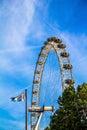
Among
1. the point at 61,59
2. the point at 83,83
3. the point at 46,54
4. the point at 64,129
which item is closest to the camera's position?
the point at 64,129

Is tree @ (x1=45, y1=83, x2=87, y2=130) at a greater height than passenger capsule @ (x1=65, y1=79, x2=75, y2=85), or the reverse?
passenger capsule @ (x1=65, y1=79, x2=75, y2=85)

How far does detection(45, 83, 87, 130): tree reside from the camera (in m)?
81.6

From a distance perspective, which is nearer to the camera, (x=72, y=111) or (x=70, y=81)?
(x=72, y=111)

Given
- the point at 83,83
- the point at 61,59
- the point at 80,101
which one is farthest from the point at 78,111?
the point at 61,59

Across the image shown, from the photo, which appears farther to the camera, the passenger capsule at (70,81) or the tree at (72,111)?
the passenger capsule at (70,81)

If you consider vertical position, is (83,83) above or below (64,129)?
above

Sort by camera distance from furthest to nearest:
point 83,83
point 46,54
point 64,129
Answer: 1. point 46,54
2. point 83,83
3. point 64,129

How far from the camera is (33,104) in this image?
126 m

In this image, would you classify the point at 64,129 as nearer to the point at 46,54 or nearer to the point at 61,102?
the point at 61,102

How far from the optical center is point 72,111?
83.1 meters

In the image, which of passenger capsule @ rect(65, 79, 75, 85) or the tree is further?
passenger capsule @ rect(65, 79, 75, 85)

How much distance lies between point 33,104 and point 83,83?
38.8m

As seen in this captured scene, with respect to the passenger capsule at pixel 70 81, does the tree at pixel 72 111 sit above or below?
below

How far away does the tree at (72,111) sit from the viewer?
8162 cm
